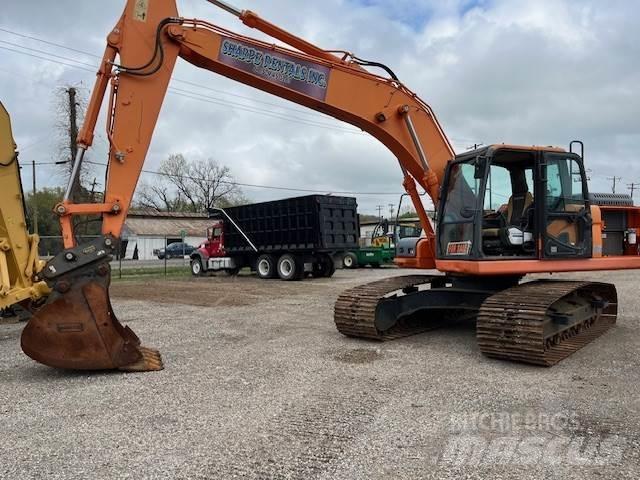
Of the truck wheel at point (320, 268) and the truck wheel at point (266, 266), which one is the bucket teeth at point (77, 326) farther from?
the truck wheel at point (266, 266)

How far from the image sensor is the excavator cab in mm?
6781

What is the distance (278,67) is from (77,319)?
12.3ft

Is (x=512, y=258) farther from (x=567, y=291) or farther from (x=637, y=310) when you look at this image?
(x=637, y=310)

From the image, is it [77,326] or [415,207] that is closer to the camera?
[77,326]

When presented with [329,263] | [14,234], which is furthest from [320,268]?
[14,234]

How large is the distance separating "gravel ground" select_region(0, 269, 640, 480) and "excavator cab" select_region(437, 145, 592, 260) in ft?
4.21

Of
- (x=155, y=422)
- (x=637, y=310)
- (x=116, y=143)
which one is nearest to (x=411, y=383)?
(x=155, y=422)

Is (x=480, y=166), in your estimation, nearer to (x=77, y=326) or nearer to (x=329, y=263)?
(x=77, y=326)

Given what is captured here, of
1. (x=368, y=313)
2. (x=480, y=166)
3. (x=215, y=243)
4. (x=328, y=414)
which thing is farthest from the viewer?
(x=215, y=243)

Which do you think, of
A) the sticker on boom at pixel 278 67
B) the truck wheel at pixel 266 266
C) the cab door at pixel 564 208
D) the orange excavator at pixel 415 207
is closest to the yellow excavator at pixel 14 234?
the orange excavator at pixel 415 207

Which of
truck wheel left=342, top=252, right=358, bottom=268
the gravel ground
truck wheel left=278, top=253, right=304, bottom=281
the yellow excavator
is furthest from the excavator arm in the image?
truck wheel left=342, top=252, right=358, bottom=268

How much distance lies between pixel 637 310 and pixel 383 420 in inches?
309

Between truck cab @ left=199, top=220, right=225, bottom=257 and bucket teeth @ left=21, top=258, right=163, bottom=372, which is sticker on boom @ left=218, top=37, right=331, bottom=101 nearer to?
bucket teeth @ left=21, top=258, right=163, bottom=372

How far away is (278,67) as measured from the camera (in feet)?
22.7
